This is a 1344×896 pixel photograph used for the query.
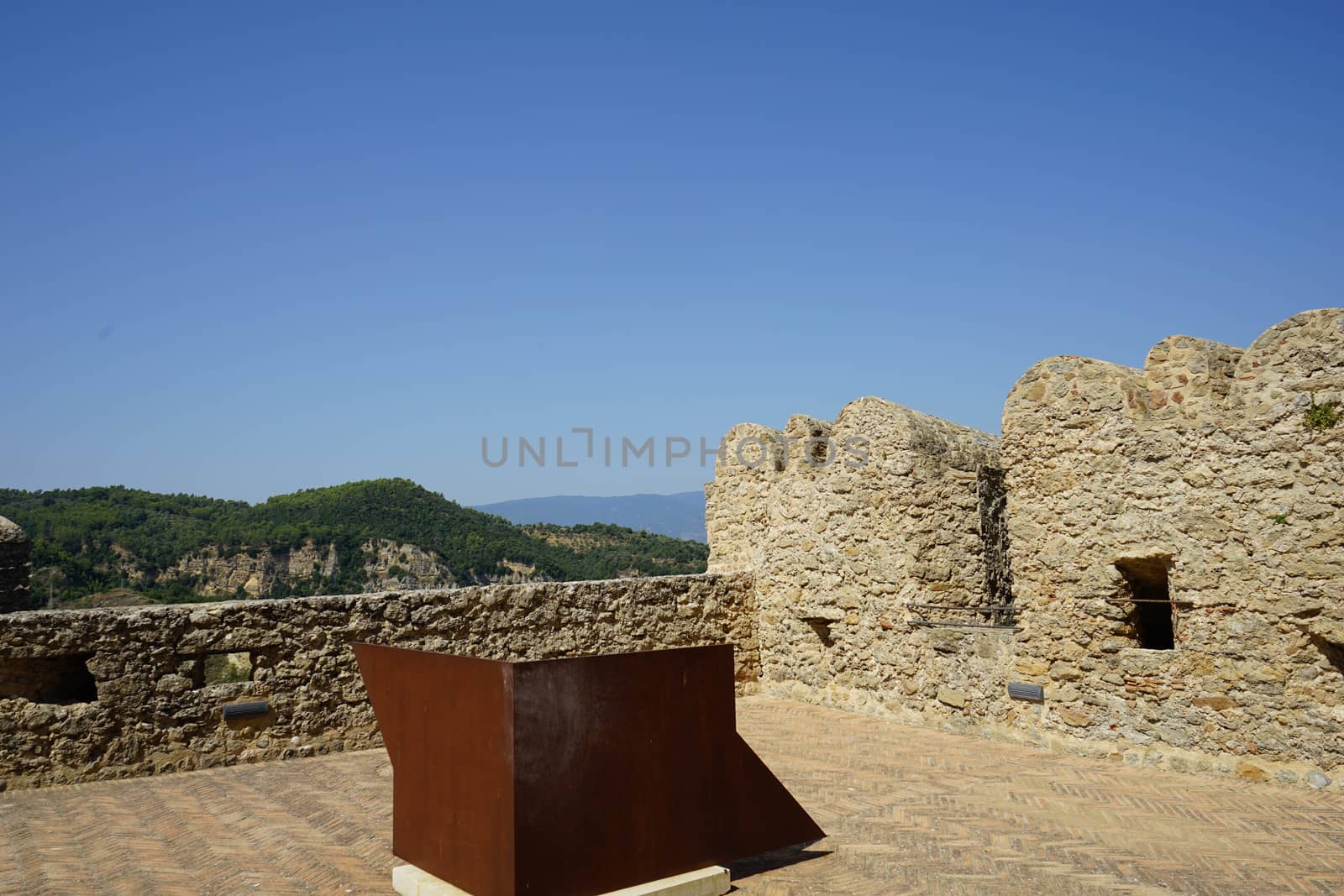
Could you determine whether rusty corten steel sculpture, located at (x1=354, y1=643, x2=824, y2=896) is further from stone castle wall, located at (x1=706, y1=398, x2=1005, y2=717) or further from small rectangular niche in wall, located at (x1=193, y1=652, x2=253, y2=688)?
small rectangular niche in wall, located at (x1=193, y1=652, x2=253, y2=688)

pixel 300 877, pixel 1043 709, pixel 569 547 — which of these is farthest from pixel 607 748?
pixel 569 547

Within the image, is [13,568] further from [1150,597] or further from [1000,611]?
[1150,597]

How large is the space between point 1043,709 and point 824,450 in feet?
13.6

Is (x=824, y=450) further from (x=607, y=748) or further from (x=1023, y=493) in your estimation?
(x=607, y=748)

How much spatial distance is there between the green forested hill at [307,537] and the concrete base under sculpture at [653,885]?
22.6 meters

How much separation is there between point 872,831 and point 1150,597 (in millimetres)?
3912

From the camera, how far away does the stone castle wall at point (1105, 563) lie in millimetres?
7223

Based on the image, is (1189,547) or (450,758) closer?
(450,758)

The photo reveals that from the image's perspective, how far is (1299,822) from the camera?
21.1 feet

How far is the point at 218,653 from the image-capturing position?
9.07 meters

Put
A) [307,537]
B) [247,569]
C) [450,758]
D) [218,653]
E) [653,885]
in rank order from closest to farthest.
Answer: [653,885]
[450,758]
[218,653]
[247,569]
[307,537]

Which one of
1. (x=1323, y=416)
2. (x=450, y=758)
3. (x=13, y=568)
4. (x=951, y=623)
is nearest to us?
(x=450, y=758)

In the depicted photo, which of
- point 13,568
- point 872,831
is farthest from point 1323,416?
point 13,568

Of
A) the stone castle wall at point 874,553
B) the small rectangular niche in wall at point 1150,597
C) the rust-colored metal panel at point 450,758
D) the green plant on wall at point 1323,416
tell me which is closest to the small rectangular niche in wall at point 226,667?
the stone castle wall at point 874,553
